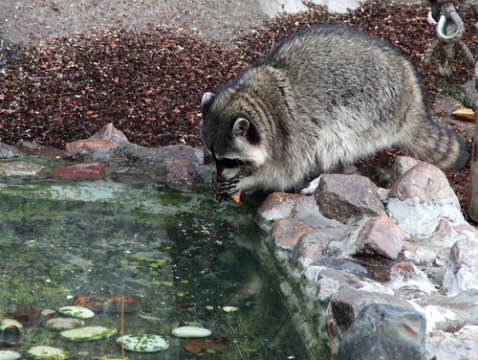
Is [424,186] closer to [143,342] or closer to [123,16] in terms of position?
[143,342]

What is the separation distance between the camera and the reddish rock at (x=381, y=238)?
324cm

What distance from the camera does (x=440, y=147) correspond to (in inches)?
177

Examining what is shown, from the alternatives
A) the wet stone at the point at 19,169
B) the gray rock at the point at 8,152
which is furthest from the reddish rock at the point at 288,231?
the gray rock at the point at 8,152

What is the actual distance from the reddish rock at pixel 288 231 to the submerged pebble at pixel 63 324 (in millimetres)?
1200

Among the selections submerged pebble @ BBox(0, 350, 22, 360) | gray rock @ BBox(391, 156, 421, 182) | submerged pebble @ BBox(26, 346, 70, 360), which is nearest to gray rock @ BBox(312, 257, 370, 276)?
gray rock @ BBox(391, 156, 421, 182)

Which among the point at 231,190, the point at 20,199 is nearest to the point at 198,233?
the point at 231,190

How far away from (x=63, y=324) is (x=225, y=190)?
1.63 metres

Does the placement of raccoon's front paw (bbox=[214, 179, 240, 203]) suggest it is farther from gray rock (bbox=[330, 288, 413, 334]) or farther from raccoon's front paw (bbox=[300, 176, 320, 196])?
gray rock (bbox=[330, 288, 413, 334])

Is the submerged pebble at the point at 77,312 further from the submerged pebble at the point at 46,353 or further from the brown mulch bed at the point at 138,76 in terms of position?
the brown mulch bed at the point at 138,76

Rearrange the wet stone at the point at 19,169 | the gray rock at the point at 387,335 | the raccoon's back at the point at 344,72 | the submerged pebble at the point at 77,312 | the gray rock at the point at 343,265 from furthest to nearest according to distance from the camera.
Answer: the wet stone at the point at 19,169, the raccoon's back at the point at 344,72, the gray rock at the point at 343,265, the submerged pebble at the point at 77,312, the gray rock at the point at 387,335

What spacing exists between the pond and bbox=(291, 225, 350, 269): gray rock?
19cm

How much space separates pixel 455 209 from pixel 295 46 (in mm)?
1510

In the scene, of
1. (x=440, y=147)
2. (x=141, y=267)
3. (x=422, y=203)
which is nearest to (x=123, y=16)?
(x=440, y=147)

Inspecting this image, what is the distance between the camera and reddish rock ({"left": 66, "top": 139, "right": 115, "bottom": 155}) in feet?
15.9
